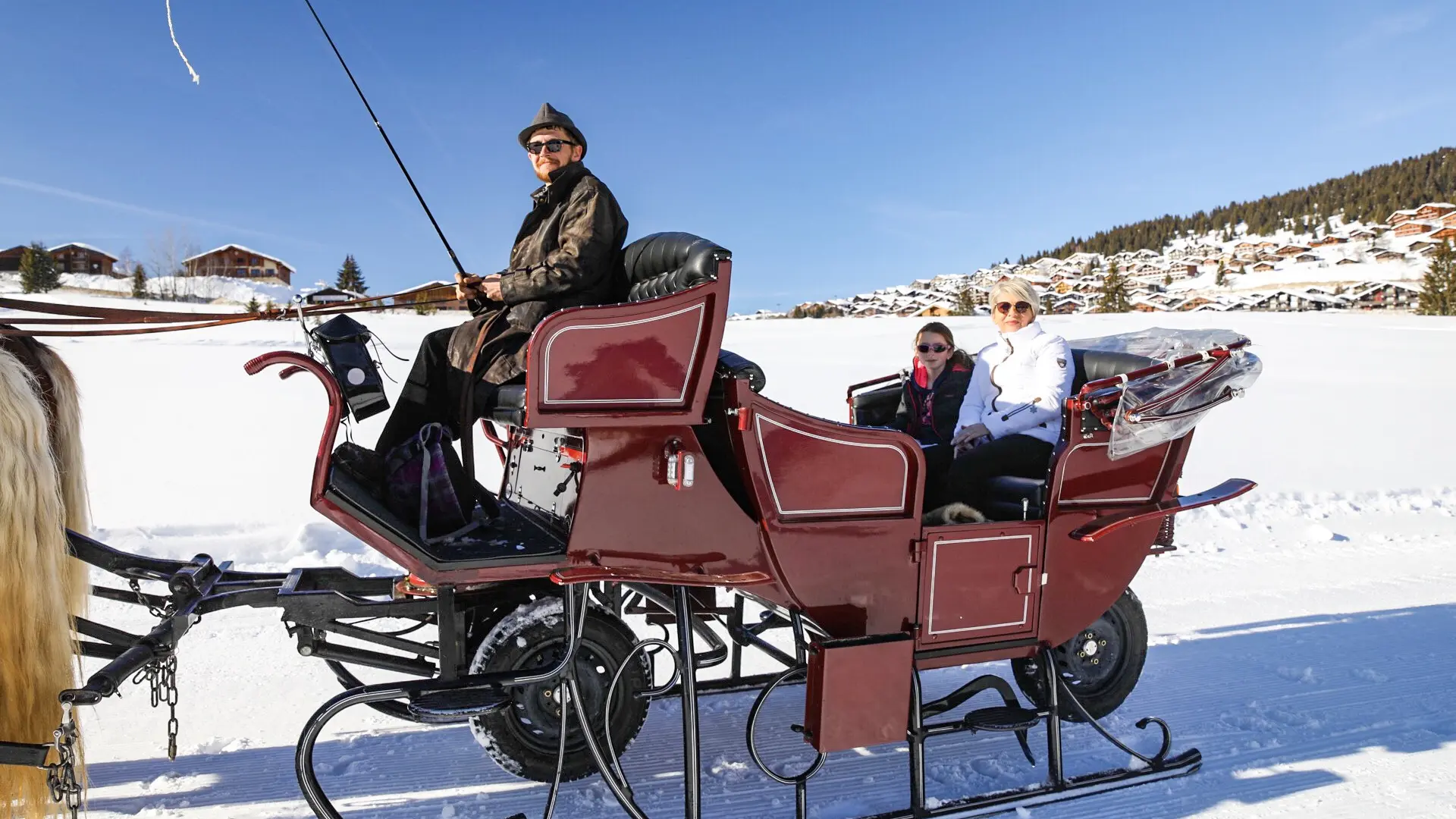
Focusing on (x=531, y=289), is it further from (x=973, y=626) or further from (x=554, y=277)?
(x=973, y=626)

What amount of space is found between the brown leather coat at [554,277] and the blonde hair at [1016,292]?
5.56 ft

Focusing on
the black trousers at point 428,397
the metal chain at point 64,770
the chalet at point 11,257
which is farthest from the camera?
the chalet at point 11,257

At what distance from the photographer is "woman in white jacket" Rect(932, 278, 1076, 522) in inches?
135

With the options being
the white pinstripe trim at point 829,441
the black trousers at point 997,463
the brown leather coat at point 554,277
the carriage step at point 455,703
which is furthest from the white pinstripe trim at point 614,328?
the black trousers at point 997,463

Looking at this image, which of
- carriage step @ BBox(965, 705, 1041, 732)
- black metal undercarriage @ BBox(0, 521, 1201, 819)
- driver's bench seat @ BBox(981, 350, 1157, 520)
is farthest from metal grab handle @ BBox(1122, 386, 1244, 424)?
carriage step @ BBox(965, 705, 1041, 732)

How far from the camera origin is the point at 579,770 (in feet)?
10.1

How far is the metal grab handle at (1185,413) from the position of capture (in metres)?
3.15

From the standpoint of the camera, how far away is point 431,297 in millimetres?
3328

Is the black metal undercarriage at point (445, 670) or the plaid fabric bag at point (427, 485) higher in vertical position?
the plaid fabric bag at point (427, 485)

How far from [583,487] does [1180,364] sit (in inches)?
91.4

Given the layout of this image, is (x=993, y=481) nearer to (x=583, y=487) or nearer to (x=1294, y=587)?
(x=583, y=487)

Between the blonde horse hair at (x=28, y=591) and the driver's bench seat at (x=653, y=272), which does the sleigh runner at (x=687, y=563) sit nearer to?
the driver's bench seat at (x=653, y=272)

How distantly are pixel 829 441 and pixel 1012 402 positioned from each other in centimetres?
125

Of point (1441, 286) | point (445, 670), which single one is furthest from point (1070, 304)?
point (445, 670)
